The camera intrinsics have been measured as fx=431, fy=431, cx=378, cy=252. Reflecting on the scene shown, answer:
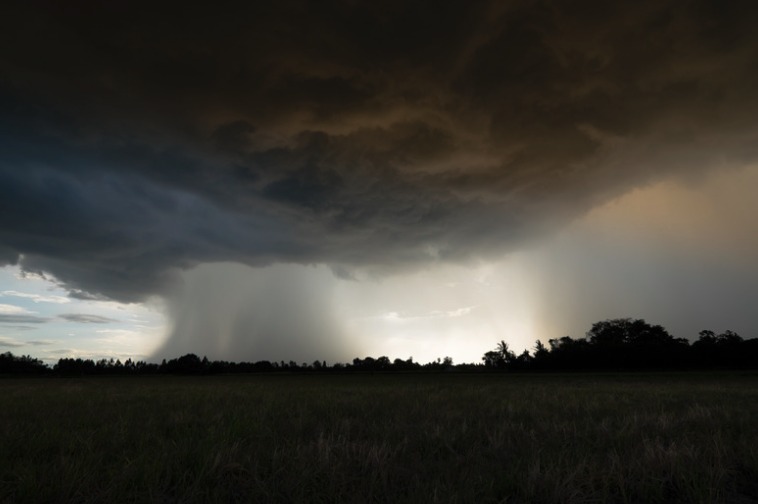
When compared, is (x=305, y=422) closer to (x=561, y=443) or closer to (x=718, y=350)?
(x=561, y=443)

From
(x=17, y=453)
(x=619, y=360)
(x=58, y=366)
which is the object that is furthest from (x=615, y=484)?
(x=58, y=366)

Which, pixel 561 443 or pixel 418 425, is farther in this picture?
pixel 418 425

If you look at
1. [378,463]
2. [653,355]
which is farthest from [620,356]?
[378,463]

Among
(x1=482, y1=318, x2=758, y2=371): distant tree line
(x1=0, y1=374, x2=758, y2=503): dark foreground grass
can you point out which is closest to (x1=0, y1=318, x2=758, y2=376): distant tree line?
(x1=482, y1=318, x2=758, y2=371): distant tree line

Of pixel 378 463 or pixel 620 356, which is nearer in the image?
pixel 378 463

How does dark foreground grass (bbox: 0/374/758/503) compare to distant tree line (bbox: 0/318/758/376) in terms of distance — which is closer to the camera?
dark foreground grass (bbox: 0/374/758/503)

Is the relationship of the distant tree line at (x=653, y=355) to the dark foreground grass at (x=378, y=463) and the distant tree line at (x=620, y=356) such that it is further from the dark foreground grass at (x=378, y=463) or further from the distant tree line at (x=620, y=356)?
the dark foreground grass at (x=378, y=463)

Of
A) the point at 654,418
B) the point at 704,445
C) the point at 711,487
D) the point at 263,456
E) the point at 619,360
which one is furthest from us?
the point at 619,360

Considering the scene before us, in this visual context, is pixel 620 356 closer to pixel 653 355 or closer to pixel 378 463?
pixel 653 355

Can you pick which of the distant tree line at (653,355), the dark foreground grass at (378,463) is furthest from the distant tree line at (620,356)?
the dark foreground grass at (378,463)

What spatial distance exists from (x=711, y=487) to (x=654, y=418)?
598cm

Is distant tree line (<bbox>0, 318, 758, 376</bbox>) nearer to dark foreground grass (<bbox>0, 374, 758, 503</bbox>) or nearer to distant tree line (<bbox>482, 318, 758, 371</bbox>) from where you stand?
distant tree line (<bbox>482, 318, 758, 371</bbox>)

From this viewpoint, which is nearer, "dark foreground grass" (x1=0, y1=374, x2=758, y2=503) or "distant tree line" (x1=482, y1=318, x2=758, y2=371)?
"dark foreground grass" (x1=0, y1=374, x2=758, y2=503)

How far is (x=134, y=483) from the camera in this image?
16.0 ft
